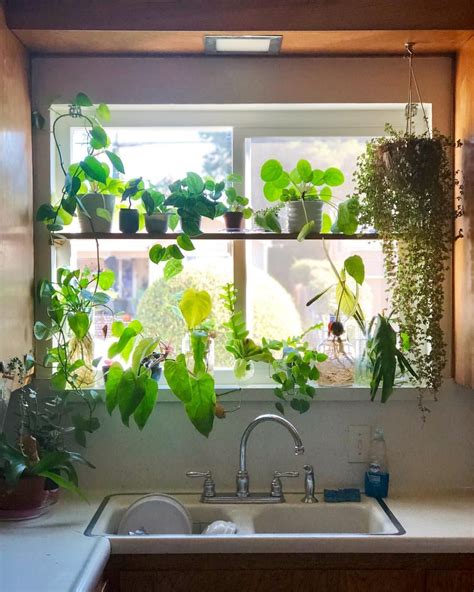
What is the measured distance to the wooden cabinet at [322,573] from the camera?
6.56 ft

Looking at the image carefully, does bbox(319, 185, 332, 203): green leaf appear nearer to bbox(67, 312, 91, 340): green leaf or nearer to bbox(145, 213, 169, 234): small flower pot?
bbox(145, 213, 169, 234): small flower pot

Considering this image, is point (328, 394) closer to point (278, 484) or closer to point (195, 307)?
point (278, 484)

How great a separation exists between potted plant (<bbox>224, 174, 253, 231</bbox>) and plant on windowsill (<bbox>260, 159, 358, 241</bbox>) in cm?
9

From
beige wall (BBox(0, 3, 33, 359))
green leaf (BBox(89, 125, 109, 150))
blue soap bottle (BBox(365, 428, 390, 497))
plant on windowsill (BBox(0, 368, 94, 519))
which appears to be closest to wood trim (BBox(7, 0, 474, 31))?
beige wall (BBox(0, 3, 33, 359))

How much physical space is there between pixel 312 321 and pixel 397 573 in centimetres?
95

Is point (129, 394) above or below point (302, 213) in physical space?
below

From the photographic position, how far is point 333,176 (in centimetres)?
250

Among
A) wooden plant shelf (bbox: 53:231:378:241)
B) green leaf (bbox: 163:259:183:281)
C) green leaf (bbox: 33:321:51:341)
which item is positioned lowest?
Answer: green leaf (bbox: 33:321:51:341)

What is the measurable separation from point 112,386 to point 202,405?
0.94 feet

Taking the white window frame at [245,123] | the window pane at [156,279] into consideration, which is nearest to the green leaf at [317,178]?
the white window frame at [245,123]

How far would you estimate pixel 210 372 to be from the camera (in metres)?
2.54

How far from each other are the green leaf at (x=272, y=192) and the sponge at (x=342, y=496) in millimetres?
965

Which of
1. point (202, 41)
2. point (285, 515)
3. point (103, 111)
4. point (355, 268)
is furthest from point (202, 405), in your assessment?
point (202, 41)

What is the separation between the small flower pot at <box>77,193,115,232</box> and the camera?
8.03 ft
